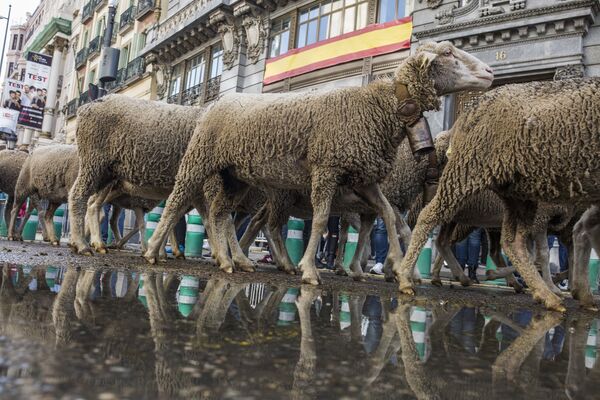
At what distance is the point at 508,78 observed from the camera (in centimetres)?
1135

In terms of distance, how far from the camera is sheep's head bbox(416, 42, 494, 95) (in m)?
4.23

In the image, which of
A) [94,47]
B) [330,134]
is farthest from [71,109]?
[330,134]

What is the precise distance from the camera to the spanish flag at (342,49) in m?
13.6

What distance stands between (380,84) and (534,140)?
146cm

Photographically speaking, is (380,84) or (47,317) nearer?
(47,317)

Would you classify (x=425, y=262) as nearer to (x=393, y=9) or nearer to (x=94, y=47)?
(x=393, y=9)

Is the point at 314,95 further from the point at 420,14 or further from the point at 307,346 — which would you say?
the point at 420,14

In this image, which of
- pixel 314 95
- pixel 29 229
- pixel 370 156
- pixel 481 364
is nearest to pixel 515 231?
pixel 370 156

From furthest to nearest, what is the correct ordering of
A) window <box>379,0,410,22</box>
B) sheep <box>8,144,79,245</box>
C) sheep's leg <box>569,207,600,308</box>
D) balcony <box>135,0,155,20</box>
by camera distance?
balcony <box>135,0,155,20</box>, window <box>379,0,410,22</box>, sheep <box>8,144,79,245</box>, sheep's leg <box>569,207,600,308</box>

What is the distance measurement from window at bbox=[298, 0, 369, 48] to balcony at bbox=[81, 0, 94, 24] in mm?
23165

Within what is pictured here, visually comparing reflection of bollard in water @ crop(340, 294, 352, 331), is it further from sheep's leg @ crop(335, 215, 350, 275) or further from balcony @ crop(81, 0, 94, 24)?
balcony @ crop(81, 0, 94, 24)

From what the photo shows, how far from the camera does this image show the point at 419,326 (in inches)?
86.6

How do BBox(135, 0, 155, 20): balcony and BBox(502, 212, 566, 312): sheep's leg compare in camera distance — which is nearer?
BBox(502, 212, 566, 312): sheep's leg

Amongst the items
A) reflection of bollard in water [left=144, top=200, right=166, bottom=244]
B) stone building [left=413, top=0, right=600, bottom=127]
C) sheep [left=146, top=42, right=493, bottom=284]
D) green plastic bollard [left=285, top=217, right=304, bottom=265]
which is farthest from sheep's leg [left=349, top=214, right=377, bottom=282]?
stone building [left=413, top=0, right=600, bottom=127]
